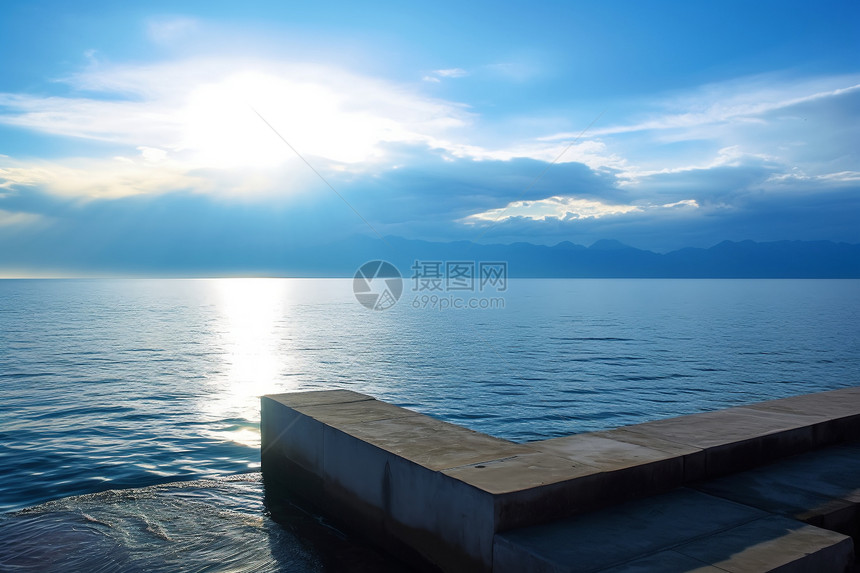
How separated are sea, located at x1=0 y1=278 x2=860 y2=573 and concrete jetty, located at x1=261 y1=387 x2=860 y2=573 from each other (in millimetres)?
713

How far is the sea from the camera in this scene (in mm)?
6559

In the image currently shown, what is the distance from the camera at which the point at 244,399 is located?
20.2 m

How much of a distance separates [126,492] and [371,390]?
543 inches

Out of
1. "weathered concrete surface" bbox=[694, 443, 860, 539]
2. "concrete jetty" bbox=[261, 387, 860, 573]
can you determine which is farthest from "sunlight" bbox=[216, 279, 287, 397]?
"weathered concrete surface" bbox=[694, 443, 860, 539]

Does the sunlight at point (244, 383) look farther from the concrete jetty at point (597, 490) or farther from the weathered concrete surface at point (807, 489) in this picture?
the weathered concrete surface at point (807, 489)

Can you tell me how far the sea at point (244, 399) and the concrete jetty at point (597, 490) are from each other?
713mm

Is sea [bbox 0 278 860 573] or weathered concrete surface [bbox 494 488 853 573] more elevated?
weathered concrete surface [bbox 494 488 853 573]


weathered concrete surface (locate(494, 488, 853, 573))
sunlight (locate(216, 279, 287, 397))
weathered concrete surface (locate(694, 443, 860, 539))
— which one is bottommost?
sunlight (locate(216, 279, 287, 397))

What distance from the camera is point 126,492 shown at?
8266 millimetres

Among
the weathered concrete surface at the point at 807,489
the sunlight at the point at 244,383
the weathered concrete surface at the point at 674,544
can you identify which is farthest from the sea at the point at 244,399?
the weathered concrete surface at the point at 807,489

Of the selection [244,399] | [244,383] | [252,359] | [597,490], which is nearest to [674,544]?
[597,490]

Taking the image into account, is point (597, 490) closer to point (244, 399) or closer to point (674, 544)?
point (674, 544)

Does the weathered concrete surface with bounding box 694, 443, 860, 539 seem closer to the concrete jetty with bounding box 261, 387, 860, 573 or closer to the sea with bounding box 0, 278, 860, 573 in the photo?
the concrete jetty with bounding box 261, 387, 860, 573

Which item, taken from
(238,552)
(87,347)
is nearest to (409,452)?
(238,552)
